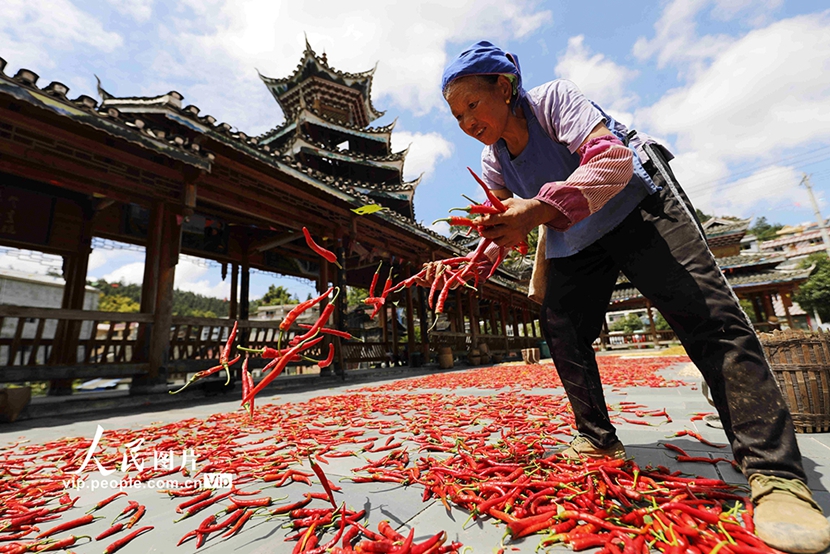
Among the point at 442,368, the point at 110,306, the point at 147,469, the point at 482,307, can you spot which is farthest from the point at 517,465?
the point at 110,306

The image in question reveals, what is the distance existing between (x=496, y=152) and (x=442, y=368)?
31.7 ft

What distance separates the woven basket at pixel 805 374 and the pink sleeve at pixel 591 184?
2.18 m

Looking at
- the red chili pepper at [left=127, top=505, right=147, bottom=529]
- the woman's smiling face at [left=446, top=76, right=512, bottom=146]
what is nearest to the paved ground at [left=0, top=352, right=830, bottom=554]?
the red chili pepper at [left=127, top=505, right=147, bottom=529]

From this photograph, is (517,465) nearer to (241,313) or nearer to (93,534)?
(93,534)

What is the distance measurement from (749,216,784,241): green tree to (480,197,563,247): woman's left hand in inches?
3521

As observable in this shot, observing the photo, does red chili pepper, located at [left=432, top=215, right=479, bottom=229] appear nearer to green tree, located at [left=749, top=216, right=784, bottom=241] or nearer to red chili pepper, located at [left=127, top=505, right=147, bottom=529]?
red chili pepper, located at [left=127, top=505, right=147, bottom=529]

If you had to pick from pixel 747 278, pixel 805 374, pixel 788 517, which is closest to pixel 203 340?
pixel 788 517

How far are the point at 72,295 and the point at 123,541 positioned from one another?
328 inches

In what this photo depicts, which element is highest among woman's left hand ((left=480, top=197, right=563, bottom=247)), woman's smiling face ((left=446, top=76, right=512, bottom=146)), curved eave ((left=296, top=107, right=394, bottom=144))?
curved eave ((left=296, top=107, right=394, bottom=144))

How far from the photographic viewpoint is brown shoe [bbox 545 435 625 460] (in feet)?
5.63

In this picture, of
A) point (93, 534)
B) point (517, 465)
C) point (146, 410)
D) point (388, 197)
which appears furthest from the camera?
point (388, 197)

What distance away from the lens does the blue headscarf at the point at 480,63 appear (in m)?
1.51

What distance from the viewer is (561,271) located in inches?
73.6

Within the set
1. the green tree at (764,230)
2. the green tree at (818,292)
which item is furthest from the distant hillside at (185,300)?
the green tree at (764,230)
